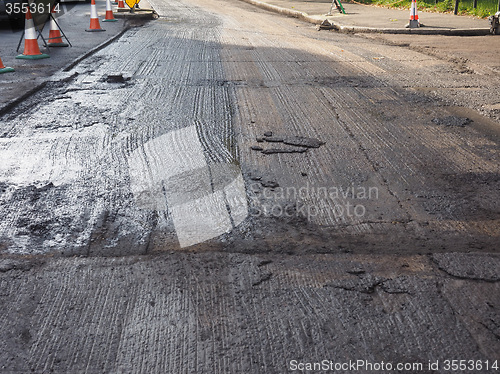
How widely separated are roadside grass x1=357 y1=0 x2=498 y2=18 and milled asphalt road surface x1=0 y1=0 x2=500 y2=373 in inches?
397

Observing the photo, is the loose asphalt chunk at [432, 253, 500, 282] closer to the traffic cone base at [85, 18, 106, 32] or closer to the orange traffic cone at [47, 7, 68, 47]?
the orange traffic cone at [47, 7, 68, 47]

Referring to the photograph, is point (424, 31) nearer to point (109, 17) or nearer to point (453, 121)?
point (453, 121)

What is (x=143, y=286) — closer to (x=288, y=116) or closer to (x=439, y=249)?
(x=439, y=249)

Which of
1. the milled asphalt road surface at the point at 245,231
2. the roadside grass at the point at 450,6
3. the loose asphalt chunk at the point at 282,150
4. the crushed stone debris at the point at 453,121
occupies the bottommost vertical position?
the milled asphalt road surface at the point at 245,231

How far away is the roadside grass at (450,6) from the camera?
14599 millimetres

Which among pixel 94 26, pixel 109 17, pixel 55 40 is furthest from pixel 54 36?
pixel 109 17

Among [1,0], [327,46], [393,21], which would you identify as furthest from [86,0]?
[327,46]

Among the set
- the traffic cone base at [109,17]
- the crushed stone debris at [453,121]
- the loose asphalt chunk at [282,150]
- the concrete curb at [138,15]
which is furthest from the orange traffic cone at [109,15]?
the loose asphalt chunk at [282,150]

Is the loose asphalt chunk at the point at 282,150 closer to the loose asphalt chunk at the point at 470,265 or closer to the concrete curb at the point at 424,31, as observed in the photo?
the loose asphalt chunk at the point at 470,265

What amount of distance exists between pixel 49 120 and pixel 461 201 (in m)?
3.63

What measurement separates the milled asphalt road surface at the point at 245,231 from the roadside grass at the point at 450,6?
397 inches

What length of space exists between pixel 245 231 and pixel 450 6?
627 inches

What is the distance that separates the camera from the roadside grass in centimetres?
1460

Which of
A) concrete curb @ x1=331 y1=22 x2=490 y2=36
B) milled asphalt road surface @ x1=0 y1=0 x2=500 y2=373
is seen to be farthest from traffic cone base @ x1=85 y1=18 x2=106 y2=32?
milled asphalt road surface @ x1=0 y1=0 x2=500 y2=373
